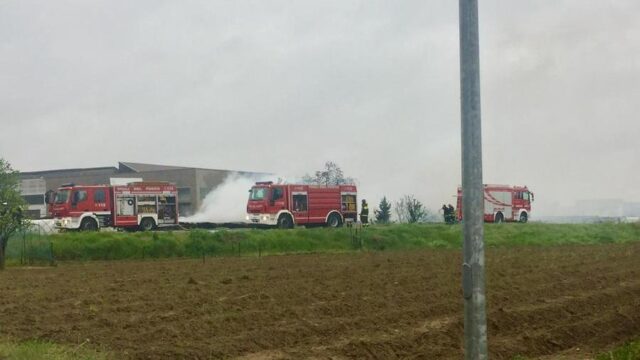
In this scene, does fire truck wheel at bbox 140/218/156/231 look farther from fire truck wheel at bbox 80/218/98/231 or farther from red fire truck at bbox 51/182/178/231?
fire truck wheel at bbox 80/218/98/231

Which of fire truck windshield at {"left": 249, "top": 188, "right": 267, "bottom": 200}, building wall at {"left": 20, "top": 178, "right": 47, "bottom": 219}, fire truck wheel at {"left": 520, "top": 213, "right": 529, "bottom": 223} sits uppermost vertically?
building wall at {"left": 20, "top": 178, "right": 47, "bottom": 219}

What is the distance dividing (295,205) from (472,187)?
122 feet

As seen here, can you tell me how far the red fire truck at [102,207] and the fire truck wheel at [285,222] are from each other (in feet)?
22.3

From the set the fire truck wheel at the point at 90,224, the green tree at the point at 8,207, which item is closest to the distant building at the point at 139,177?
the fire truck wheel at the point at 90,224

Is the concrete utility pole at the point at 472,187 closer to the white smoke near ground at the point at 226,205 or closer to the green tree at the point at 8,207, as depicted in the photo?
the green tree at the point at 8,207

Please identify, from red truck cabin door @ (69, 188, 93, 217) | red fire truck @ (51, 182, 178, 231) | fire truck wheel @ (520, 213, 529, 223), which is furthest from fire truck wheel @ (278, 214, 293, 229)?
fire truck wheel @ (520, 213, 529, 223)

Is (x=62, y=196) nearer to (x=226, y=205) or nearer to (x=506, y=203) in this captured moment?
(x=226, y=205)

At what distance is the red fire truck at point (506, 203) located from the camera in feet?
167

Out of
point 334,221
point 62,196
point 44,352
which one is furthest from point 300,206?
point 44,352

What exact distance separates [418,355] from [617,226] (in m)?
39.7

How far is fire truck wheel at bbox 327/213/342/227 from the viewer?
146ft

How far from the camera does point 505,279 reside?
19.5m

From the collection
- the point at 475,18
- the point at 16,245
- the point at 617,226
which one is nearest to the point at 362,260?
the point at 16,245

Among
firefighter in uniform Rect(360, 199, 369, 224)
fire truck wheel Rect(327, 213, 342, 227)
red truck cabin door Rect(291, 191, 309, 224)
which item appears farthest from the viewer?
Answer: firefighter in uniform Rect(360, 199, 369, 224)
